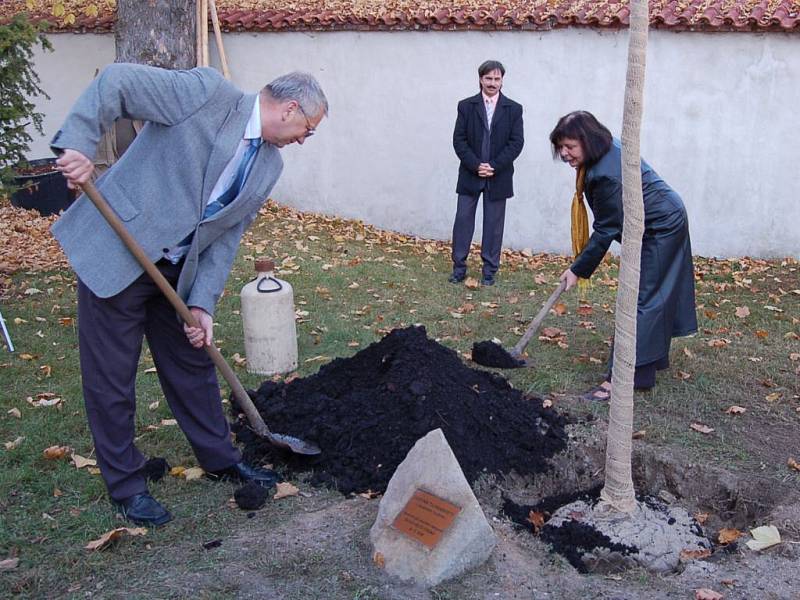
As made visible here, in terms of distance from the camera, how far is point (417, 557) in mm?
3359

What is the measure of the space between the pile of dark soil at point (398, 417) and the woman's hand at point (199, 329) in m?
0.97

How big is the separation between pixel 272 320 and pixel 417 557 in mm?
2572

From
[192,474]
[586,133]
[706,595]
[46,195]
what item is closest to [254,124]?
[192,474]

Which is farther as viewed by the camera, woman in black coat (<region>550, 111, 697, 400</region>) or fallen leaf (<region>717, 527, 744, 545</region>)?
woman in black coat (<region>550, 111, 697, 400</region>)

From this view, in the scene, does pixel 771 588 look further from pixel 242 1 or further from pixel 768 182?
pixel 242 1

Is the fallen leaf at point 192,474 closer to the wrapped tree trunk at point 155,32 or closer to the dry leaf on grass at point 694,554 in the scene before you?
the dry leaf on grass at point 694,554

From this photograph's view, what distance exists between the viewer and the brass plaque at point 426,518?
3354 millimetres

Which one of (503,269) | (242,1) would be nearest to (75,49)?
(242,1)

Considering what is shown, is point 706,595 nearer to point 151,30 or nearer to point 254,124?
point 254,124

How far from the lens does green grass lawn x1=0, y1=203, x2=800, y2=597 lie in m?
3.71

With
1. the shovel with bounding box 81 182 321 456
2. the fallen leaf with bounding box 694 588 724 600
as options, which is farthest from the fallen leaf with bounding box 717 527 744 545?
the shovel with bounding box 81 182 321 456

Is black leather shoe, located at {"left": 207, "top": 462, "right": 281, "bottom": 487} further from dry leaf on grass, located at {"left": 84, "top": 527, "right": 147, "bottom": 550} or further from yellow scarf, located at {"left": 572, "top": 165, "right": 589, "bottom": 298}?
yellow scarf, located at {"left": 572, "top": 165, "right": 589, "bottom": 298}

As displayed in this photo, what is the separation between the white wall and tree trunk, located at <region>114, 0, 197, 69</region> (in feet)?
10.1

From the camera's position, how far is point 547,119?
10.4 meters
